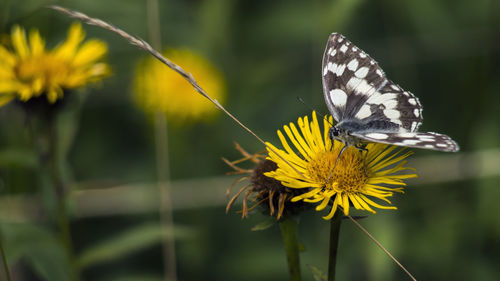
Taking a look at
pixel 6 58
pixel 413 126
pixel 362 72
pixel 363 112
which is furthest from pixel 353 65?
pixel 6 58

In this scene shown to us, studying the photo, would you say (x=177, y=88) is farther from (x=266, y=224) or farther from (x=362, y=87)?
(x=266, y=224)

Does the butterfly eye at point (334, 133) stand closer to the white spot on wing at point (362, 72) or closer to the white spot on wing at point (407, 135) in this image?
the white spot on wing at point (407, 135)

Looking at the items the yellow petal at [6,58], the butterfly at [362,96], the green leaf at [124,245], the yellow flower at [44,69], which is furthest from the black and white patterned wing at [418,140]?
the yellow petal at [6,58]

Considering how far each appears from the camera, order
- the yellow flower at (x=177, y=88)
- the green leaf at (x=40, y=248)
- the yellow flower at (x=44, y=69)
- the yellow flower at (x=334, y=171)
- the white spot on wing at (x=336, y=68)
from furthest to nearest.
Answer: the yellow flower at (x=177, y=88) < the yellow flower at (x=44, y=69) < the green leaf at (x=40, y=248) < the white spot on wing at (x=336, y=68) < the yellow flower at (x=334, y=171)

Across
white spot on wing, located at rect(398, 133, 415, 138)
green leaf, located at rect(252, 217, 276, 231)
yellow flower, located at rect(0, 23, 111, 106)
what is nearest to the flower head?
green leaf, located at rect(252, 217, 276, 231)

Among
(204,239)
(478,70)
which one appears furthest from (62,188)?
(478,70)

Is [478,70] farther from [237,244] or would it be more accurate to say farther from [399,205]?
[237,244]
